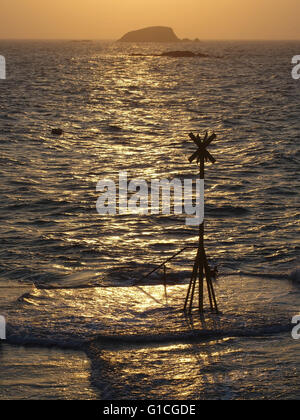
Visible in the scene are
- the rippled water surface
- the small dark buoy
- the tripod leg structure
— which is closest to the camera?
the rippled water surface

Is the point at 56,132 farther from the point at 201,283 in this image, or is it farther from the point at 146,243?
the point at 201,283

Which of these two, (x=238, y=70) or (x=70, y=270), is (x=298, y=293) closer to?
(x=70, y=270)

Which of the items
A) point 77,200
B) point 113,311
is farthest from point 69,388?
point 77,200

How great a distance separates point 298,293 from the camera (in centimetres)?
2250

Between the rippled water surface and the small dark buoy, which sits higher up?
the small dark buoy

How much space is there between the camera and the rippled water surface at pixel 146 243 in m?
17.9

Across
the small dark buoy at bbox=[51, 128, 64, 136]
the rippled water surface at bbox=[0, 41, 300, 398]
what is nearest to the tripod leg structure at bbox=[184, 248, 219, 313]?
the rippled water surface at bbox=[0, 41, 300, 398]

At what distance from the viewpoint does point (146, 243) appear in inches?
1156

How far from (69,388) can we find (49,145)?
1580 inches

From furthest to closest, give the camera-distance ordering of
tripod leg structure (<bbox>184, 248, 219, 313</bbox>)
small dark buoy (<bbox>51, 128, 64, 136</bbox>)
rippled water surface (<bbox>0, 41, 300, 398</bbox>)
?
small dark buoy (<bbox>51, 128, 64, 136</bbox>) < tripod leg structure (<bbox>184, 248, 219, 313</bbox>) < rippled water surface (<bbox>0, 41, 300, 398</bbox>)

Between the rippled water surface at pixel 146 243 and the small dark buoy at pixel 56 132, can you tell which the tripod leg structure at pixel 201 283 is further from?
the small dark buoy at pixel 56 132

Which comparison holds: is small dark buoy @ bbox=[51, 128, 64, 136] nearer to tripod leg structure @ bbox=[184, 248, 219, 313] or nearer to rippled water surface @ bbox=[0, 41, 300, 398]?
rippled water surface @ bbox=[0, 41, 300, 398]

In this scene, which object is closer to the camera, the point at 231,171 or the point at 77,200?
the point at 77,200

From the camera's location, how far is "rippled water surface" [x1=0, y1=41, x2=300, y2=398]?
17.9 metres
